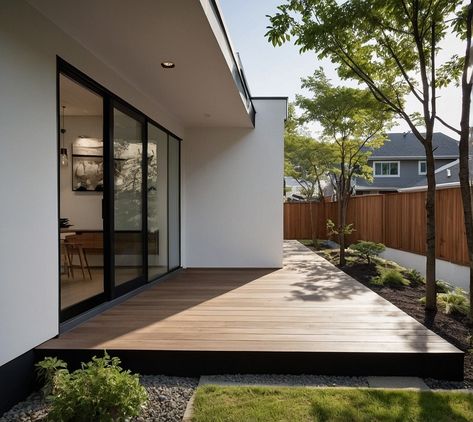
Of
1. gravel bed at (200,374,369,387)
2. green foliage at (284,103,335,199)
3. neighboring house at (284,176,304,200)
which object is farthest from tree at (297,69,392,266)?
neighboring house at (284,176,304,200)

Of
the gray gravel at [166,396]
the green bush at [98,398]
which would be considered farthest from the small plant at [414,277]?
the green bush at [98,398]

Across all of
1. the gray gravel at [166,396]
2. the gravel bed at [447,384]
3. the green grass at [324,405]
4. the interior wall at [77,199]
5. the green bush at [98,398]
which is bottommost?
the gravel bed at [447,384]

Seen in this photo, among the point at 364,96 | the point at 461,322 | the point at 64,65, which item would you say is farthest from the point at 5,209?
the point at 364,96

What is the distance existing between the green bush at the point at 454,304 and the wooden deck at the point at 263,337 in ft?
2.24

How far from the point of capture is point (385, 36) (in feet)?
13.0

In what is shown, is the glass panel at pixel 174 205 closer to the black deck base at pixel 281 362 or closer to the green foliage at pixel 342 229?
the black deck base at pixel 281 362

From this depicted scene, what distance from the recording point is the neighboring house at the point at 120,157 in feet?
7.55

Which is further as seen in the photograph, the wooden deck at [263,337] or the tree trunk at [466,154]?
the tree trunk at [466,154]

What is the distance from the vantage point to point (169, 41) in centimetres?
289

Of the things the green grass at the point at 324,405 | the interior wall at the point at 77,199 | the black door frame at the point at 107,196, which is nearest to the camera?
the green grass at the point at 324,405

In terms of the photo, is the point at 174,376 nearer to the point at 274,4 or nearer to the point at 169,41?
the point at 169,41

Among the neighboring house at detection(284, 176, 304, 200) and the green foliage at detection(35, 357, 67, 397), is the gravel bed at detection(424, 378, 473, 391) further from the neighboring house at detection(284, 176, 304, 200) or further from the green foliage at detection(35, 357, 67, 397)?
the neighboring house at detection(284, 176, 304, 200)

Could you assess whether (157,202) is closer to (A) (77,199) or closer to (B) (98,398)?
(A) (77,199)

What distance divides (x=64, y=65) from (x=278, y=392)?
2903 millimetres
